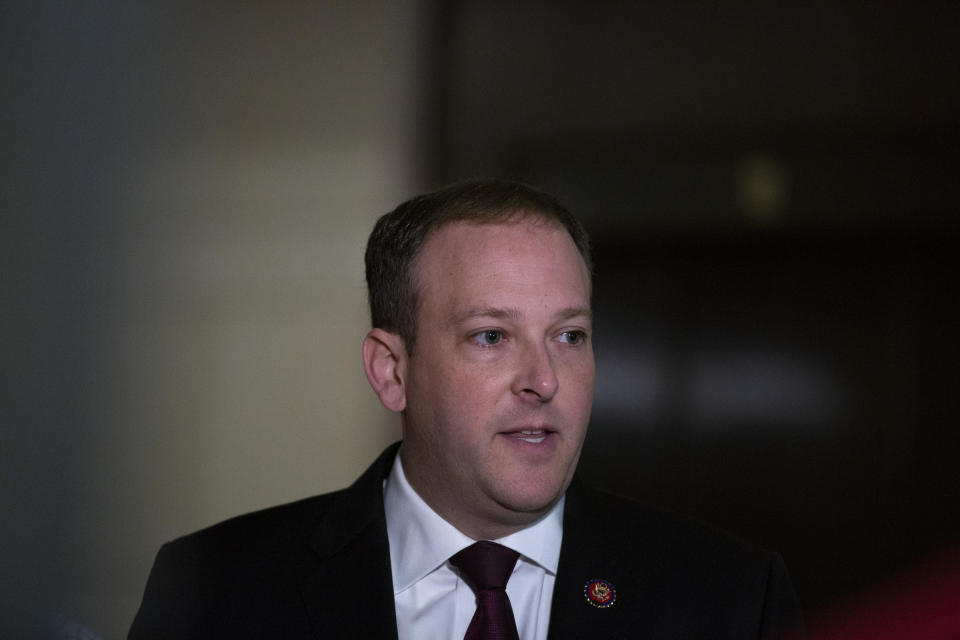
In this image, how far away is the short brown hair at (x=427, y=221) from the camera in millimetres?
1630

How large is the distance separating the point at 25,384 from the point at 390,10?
292 centimetres

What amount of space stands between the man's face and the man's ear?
0.17 ft

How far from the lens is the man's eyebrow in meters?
1.50

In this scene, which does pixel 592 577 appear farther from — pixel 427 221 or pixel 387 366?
pixel 427 221

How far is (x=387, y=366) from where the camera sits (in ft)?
5.59

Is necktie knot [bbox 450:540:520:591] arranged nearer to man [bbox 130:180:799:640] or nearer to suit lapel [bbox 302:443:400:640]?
man [bbox 130:180:799:640]

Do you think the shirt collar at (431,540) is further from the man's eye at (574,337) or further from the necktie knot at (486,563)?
the man's eye at (574,337)

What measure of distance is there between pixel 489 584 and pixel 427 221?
1.97 feet

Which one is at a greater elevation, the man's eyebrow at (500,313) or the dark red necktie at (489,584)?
the man's eyebrow at (500,313)

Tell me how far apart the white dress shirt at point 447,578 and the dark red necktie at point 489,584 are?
0.03 meters

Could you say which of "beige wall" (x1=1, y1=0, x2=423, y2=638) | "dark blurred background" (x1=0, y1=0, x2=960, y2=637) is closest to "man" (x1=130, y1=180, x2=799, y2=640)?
"beige wall" (x1=1, y1=0, x2=423, y2=638)

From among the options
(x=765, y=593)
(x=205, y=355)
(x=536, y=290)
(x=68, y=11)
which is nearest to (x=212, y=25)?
(x=68, y=11)

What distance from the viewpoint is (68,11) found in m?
0.44

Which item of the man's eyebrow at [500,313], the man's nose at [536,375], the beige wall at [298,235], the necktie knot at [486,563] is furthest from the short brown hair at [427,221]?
the beige wall at [298,235]
